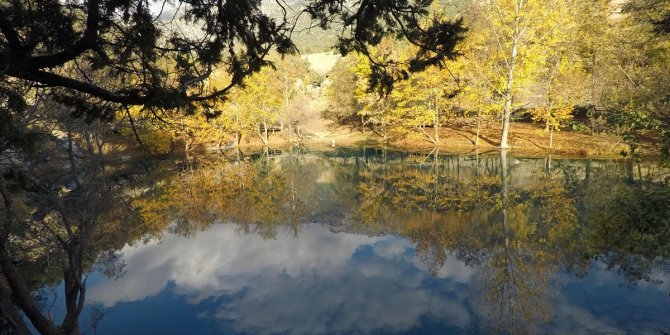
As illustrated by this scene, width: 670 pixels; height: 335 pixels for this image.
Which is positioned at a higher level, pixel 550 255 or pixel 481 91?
pixel 481 91

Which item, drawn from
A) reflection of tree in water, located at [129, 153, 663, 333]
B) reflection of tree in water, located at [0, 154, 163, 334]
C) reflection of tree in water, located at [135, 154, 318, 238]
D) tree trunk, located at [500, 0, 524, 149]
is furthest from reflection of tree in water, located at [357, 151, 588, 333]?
reflection of tree in water, located at [0, 154, 163, 334]

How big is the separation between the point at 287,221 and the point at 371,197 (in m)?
4.28

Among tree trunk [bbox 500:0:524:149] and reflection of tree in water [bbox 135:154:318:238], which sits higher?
tree trunk [bbox 500:0:524:149]

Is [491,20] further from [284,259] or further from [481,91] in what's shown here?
[284,259]

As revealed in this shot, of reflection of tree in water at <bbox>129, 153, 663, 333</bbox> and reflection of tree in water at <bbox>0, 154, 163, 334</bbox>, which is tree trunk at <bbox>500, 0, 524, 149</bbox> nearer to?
reflection of tree in water at <bbox>129, 153, 663, 333</bbox>

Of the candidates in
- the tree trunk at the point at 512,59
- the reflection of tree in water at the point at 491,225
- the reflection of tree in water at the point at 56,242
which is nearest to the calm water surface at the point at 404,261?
the reflection of tree in water at the point at 491,225

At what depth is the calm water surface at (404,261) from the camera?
775 cm

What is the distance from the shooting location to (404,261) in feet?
35.3

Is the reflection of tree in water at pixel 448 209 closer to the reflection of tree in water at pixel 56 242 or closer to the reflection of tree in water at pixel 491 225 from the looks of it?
the reflection of tree in water at pixel 491 225

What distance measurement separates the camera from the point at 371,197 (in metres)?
17.5

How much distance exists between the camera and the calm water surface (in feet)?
25.4

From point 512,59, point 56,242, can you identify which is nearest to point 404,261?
point 56,242

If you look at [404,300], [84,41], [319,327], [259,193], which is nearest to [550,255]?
[404,300]

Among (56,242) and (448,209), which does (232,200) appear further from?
(56,242)
